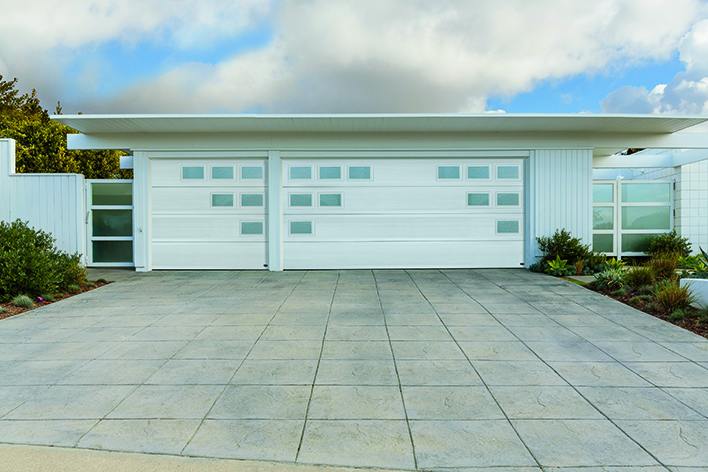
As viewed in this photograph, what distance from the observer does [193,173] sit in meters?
9.52

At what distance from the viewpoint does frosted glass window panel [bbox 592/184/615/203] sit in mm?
10414

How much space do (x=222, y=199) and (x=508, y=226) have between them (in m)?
6.62

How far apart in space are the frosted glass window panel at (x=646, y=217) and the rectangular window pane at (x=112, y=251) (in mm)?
12289

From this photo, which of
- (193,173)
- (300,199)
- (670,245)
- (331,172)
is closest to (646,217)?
(670,245)

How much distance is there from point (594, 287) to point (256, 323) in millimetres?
5713

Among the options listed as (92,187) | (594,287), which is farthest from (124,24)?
(594,287)

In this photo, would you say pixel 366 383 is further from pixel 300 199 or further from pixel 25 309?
pixel 300 199

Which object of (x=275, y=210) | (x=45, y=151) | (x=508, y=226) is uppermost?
(x=45, y=151)

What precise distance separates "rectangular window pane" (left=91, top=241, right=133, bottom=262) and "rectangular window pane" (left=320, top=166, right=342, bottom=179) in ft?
16.1

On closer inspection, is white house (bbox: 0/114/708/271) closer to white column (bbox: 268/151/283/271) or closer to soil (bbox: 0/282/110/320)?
white column (bbox: 268/151/283/271)

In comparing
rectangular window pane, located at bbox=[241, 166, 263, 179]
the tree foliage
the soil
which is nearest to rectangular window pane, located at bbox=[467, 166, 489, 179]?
rectangular window pane, located at bbox=[241, 166, 263, 179]

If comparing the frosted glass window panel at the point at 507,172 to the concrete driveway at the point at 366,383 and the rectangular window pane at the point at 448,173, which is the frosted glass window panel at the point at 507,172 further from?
the concrete driveway at the point at 366,383

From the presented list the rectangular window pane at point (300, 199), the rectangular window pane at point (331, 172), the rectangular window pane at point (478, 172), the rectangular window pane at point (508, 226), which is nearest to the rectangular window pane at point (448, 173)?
the rectangular window pane at point (478, 172)

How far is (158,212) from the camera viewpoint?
31.4 ft
